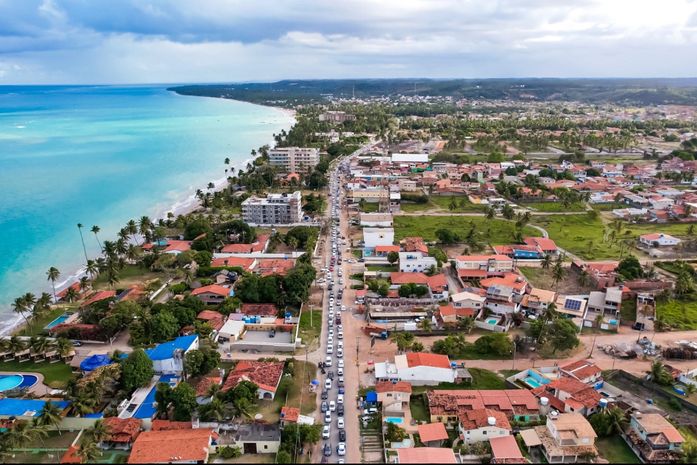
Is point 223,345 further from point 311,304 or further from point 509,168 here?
point 509,168

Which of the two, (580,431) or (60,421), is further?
(60,421)

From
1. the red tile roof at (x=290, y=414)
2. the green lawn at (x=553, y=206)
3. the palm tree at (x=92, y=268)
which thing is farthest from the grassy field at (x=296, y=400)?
the green lawn at (x=553, y=206)

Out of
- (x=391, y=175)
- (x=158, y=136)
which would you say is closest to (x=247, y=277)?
(x=391, y=175)

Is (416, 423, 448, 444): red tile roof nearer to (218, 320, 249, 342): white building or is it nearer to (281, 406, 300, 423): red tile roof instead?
(281, 406, 300, 423): red tile roof

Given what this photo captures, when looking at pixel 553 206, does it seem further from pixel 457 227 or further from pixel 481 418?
pixel 481 418

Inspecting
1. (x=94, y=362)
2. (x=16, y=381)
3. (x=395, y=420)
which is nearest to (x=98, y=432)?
(x=94, y=362)

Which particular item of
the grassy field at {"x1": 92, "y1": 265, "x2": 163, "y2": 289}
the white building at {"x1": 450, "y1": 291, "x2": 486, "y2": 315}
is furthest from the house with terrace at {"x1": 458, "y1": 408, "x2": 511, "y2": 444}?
the grassy field at {"x1": 92, "y1": 265, "x2": 163, "y2": 289}
